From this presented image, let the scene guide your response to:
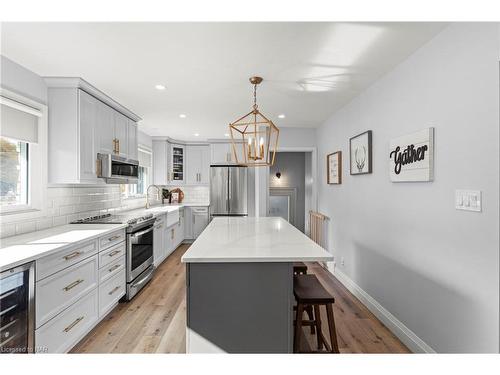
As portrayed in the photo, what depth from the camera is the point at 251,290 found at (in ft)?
5.38

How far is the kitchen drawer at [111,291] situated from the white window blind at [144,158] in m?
2.79

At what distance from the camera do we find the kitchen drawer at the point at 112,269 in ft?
8.20

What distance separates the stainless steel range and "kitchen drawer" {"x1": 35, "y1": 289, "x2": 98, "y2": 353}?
0.65 metres

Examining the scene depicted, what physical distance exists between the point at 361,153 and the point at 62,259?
3032 mm

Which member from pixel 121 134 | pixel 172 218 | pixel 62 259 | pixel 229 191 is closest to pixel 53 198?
pixel 62 259

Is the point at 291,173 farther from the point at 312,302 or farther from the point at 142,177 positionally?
the point at 312,302

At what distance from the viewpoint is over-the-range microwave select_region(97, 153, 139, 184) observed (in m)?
3.02

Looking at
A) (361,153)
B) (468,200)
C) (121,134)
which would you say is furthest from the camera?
(121,134)

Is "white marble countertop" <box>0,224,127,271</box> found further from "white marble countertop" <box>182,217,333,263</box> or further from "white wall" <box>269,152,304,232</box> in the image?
"white wall" <box>269,152,304,232</box>

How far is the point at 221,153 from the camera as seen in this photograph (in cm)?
568

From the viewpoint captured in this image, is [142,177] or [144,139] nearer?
[144,139]
